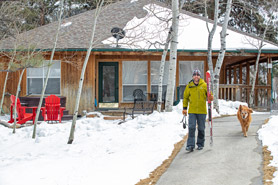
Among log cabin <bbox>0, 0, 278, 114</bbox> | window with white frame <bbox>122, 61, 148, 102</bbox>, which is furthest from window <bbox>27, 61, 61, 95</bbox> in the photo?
window with white frame <bbox>122, 61, 148, 102</bbox>

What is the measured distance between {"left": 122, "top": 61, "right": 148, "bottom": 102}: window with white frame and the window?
3.04 meters

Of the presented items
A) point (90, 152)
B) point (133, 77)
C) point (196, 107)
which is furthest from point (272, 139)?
point (133, 77)

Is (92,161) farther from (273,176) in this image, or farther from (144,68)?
(144,68)

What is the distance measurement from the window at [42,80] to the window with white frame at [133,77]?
3.04 m

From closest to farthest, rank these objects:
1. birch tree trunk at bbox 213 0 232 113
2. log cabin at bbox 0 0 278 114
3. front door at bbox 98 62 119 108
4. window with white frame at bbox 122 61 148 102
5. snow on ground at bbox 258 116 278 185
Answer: snow on ground at bbox 258 116 278 185
birch tree trunk at bbox 213 0 232 113
log cabin at bbox 0 0 278 114
window with white frame at bbox 122 61 148 102
front door at bbox 98 62 119 108

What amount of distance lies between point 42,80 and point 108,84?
304cm

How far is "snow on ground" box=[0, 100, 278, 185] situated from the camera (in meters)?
5.19

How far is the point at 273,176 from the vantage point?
4.71 metres

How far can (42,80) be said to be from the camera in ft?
49.0

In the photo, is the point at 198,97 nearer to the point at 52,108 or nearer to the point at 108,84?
the point at 52,108

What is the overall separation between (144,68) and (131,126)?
20.5 ft

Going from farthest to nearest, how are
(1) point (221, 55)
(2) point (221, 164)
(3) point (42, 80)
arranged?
(3) point (42, 80), (1) point (221, 55), (2) point (221, 164)

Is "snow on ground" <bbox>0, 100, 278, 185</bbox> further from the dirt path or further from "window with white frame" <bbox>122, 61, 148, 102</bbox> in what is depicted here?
"window with white frame" <bbox>122, 61, 148, 102</bbox>

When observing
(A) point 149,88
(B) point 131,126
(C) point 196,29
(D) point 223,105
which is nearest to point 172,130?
(B) point 131,126
